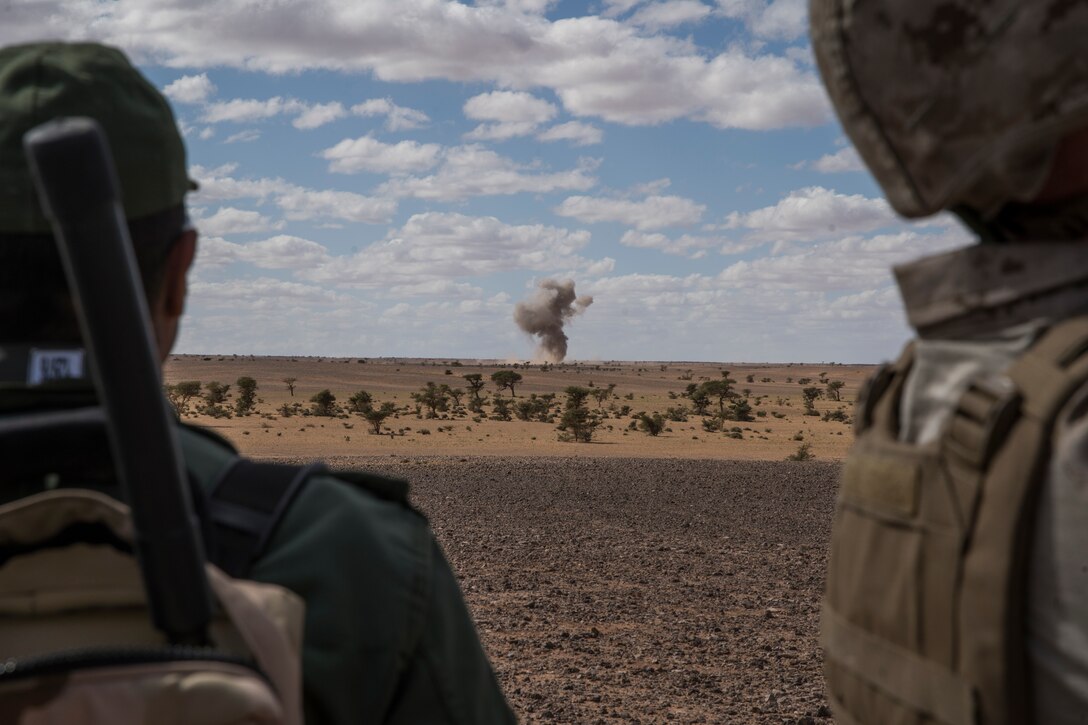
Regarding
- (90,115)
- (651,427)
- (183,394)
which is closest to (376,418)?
(651,427)

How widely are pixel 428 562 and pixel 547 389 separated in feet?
284

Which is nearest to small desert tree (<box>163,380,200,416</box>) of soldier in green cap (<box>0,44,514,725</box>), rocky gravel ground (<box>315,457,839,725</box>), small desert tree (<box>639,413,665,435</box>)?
small desert tree (<box>639,413,665,435</box>)

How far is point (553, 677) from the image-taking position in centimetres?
799

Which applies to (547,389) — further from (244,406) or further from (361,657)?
(361,657)

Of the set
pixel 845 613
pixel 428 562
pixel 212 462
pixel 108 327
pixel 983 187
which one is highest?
pixel 983 187

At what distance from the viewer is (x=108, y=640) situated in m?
1.23

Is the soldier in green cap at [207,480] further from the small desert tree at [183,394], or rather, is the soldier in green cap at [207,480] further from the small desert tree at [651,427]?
the small desert tree at [183,394]

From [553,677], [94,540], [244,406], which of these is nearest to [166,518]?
[94,540]

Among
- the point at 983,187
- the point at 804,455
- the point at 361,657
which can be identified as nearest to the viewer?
the point at 361,657

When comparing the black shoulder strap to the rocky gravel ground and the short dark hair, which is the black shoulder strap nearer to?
the short dark hair

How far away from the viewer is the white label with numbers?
54.9 inches

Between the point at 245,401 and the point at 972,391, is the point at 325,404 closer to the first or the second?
the point at 245,401

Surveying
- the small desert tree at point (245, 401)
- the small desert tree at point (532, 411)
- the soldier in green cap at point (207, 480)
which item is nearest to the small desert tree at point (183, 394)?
the small desert tree at point (245, 401)

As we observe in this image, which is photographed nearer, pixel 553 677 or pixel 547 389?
pixel 553 677
